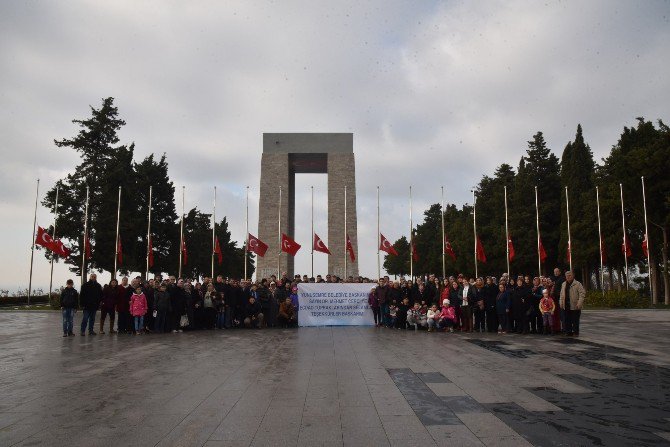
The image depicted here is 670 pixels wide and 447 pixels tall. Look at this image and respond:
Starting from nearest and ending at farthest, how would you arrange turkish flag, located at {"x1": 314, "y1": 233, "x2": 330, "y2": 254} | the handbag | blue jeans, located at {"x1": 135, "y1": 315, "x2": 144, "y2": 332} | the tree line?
blue jeans, located at {"x1": 135, "y1": 315, "x2": 144, "y2": 332}, the handbag, turkish flag, located at {"x1": 314, "y1": 233, "x2": 330, "y2": 254}, the tree line

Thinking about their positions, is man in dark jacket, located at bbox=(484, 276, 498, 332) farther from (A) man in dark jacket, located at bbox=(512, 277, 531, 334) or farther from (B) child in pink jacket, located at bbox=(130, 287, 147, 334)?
Result: (B) child in pink jacket, located at bbox=(130, 287, 147, 334)

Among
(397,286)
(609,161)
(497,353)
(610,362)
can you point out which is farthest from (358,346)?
(609,161)

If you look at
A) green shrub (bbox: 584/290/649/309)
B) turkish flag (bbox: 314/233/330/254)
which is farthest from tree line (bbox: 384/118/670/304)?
turkish flag (bbox: 314/233/330/254)

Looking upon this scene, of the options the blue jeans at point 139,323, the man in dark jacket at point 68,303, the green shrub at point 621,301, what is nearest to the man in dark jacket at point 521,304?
the blue jeans at point 139,323

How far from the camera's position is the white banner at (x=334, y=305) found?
20109mm

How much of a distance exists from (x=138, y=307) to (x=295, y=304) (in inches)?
220

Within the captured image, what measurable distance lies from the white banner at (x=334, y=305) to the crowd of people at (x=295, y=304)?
36 cm

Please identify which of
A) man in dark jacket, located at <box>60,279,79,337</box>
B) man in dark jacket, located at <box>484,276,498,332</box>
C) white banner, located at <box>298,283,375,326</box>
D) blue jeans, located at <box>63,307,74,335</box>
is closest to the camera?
man in dark jacket, located at <box>60,279,79,337</box>

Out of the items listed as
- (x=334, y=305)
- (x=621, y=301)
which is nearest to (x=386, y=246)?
(x=334, y=305)

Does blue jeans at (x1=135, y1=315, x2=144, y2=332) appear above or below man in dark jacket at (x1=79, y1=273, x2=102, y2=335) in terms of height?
below

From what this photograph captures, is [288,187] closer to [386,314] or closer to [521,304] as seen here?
[386,314]

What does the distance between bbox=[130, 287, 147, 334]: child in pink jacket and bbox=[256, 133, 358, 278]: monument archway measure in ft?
87.6

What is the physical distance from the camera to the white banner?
66.0ft

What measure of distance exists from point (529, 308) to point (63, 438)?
13.9m
